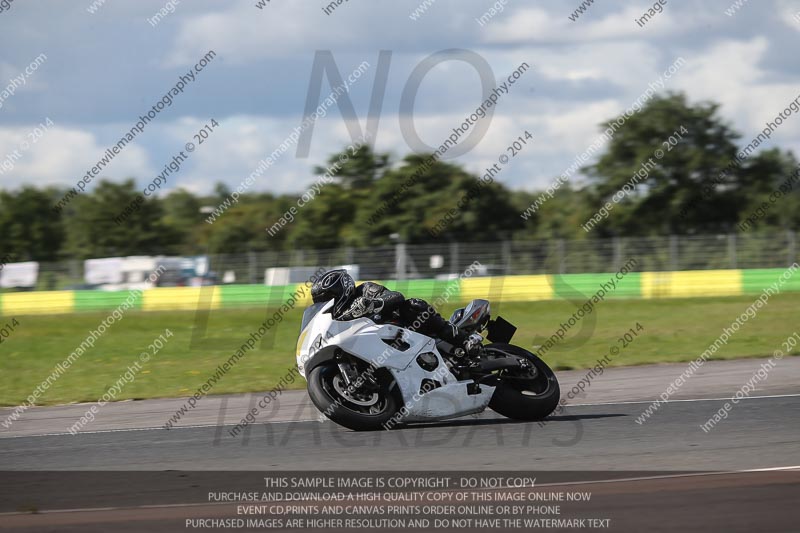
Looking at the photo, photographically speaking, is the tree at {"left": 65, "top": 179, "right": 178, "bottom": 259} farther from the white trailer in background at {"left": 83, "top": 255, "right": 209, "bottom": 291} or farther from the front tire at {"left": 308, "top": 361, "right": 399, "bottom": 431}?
the front tire at {"left": 308, "top": 361, "right": 399, "bottom": 431}

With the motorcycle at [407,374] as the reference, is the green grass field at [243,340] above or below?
below

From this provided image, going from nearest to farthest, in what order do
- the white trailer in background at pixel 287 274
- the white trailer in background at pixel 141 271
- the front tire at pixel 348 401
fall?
the front tire at pixel 348 401 < the white trailer in background at pixel 287 274 < the white trailer in background at pixel 141 271

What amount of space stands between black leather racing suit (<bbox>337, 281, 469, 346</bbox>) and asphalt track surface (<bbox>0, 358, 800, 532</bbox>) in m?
0.87

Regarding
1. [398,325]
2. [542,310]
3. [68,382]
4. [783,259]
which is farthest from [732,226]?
[398,325]

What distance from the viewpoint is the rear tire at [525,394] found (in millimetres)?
9227

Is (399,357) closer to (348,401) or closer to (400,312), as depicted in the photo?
(400,312)

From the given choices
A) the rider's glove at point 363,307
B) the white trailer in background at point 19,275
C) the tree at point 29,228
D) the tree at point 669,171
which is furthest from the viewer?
the tree at point 29,228

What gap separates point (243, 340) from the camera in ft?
73.3

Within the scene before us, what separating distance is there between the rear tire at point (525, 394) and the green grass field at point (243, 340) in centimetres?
626

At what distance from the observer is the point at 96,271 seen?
40.9 meters

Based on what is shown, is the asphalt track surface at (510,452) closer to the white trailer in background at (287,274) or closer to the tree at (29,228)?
the white trailer in background at (287,274)

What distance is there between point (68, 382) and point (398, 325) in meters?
9.43

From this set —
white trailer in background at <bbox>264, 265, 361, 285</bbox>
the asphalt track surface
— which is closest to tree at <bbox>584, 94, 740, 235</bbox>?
white trailer in background at <bbox>264, 265, 361, 285</bbox>

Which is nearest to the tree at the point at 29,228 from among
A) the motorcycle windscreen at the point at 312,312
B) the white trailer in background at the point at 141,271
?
the white trailer in background at the point at 141,271
